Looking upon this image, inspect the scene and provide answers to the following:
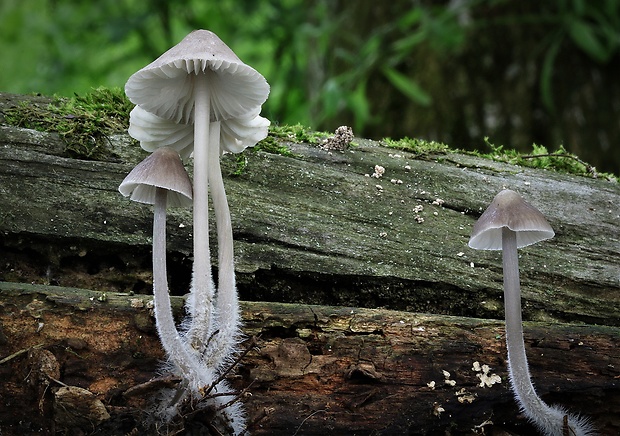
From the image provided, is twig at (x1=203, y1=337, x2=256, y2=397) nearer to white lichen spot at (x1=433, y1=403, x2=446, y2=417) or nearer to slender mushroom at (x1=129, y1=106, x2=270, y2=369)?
slender mushroom at (x1=129, y1=106, x2=270, y2=369)

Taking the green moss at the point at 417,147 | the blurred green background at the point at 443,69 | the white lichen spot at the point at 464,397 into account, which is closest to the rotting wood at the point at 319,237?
the green moss at the point at 417,147

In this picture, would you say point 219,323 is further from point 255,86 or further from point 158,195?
point 255,86

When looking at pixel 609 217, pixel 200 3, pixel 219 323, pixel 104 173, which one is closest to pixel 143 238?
pixel 104 173

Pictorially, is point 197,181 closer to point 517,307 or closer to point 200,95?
point 200,95

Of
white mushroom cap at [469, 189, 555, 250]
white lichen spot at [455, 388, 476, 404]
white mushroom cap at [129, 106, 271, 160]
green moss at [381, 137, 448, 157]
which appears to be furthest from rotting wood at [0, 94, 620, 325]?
white mushroom cap at [469, 189, 555, 250]

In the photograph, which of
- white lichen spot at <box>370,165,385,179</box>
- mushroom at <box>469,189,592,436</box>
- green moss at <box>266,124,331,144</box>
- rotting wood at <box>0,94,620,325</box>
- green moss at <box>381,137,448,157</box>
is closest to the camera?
mushroom at <box>469,189,592,436</box>
